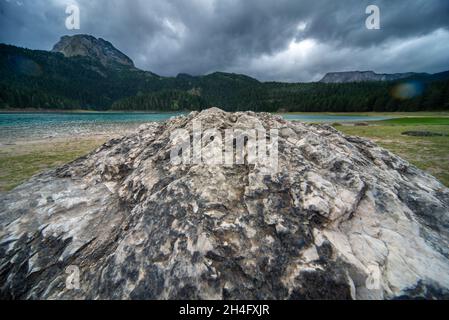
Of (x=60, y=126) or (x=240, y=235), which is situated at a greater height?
(x=60, y=126)

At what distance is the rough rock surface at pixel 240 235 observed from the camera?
2.96 m

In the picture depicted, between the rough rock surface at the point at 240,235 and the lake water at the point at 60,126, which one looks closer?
the rough rock surface at the point at 240,235

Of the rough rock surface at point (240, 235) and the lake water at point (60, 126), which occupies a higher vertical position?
the lake water at point (60, 126)

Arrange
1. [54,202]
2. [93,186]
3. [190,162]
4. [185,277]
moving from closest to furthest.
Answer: [185,277]
[190,162]
[54,202]
[93,186]

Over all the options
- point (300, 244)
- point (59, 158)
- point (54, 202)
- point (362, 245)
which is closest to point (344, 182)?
point (362, 245)

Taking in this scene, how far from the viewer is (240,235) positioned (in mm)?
3477

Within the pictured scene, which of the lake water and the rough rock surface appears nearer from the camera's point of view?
the rough rock surface

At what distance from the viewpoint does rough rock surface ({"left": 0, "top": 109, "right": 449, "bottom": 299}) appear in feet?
9.71

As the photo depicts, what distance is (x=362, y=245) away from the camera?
330 centimetres

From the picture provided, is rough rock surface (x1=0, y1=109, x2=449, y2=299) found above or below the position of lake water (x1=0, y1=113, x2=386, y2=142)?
below

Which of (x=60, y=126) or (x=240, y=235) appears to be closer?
(x=240, y=235)

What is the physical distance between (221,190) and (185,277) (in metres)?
1.69

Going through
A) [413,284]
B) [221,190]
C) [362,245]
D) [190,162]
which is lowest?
[413,284]
